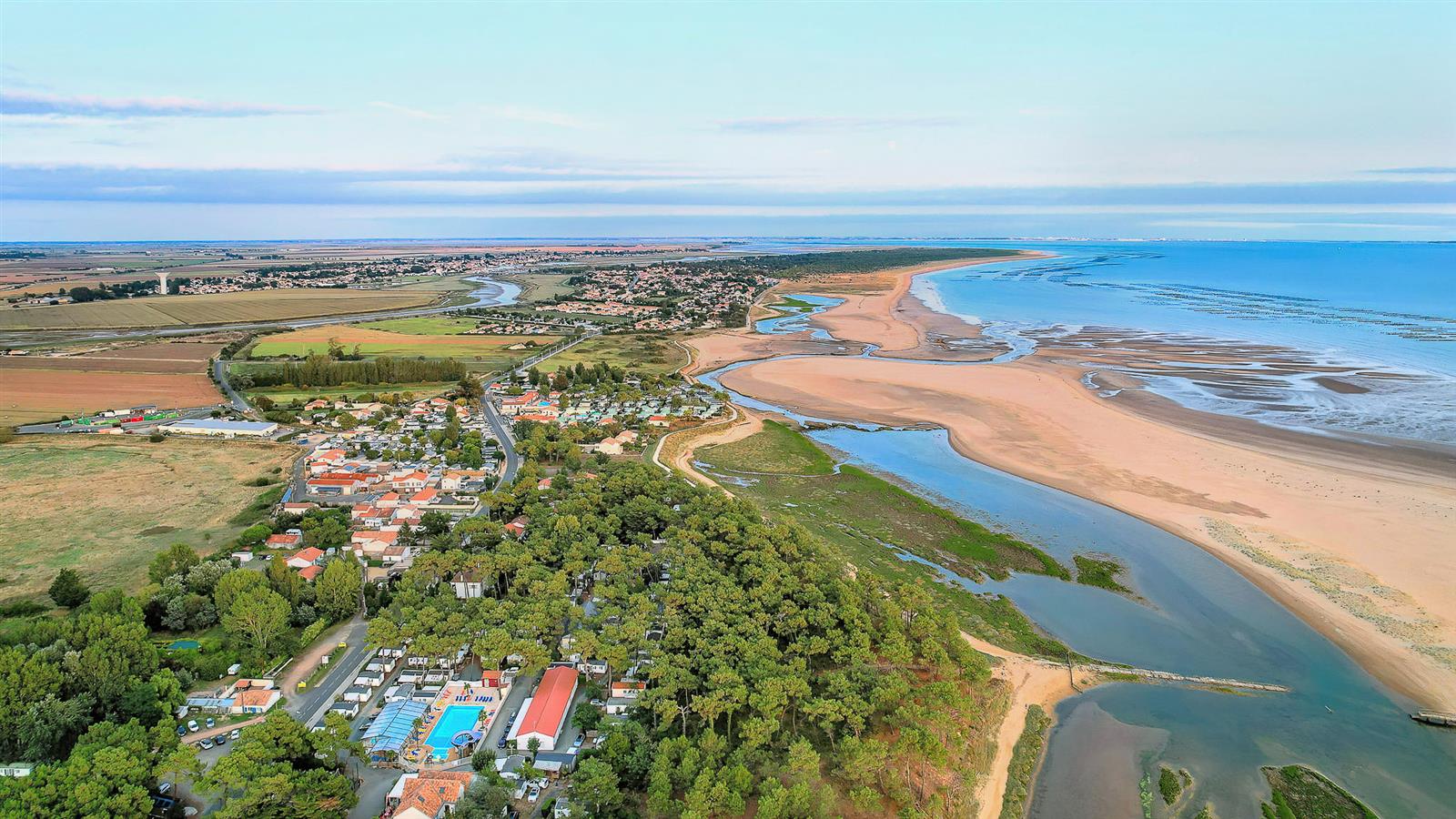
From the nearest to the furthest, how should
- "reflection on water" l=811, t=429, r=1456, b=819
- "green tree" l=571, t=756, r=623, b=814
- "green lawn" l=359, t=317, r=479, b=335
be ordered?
"green tree" l=571, t=756, r=623, b=814, "reflection on water" l=811, t=429, r=1456, b=819, "green lawn" l=359, t=317, r=479, b=335

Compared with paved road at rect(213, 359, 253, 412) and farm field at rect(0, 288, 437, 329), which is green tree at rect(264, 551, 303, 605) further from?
farm field at rect(0, 288, 437, 329)

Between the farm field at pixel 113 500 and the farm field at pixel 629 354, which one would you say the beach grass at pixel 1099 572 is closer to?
the farm field at pixel 113 500

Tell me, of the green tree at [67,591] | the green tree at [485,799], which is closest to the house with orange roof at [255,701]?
the green tree at [485,799]

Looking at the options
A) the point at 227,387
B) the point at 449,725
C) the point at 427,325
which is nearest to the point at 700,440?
the point at 449,725

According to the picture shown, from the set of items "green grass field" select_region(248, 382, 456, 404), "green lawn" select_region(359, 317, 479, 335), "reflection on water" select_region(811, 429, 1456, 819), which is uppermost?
"green lawn" select_region(359, 317, 479, 335)

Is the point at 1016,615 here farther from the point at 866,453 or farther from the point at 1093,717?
the point at 866,453

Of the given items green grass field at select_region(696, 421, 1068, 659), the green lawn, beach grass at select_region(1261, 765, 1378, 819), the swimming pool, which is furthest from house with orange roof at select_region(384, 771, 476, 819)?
the green lawn
